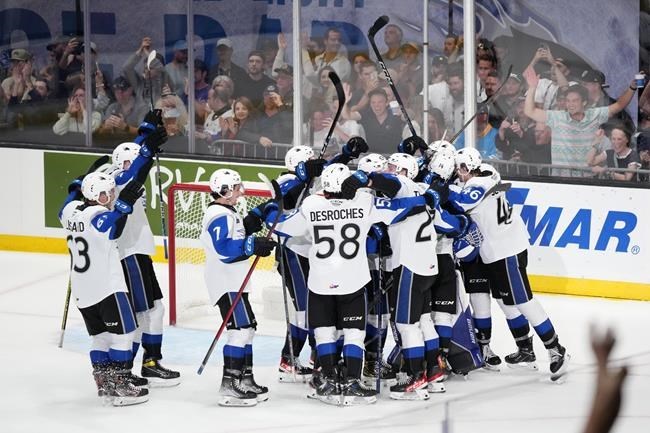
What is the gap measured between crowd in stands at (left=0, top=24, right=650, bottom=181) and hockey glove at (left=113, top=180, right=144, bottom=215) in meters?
1.67

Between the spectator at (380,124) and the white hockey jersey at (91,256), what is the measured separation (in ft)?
11.1

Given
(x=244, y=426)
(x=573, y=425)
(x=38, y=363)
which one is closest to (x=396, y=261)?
(x=244, y=426)

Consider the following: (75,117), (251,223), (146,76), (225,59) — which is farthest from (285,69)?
(251,223)

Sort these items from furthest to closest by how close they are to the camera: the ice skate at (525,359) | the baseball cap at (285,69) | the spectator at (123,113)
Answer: the spectator at (123,113) < the baseball cap at (285,69) < the ice skate at (525,359)

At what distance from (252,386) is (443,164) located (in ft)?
4.44

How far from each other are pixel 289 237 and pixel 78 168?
3.84m

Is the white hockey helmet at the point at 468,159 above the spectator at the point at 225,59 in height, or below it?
below

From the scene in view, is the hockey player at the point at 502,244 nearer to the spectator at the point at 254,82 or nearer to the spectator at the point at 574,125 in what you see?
the spectator at the point at 574,125

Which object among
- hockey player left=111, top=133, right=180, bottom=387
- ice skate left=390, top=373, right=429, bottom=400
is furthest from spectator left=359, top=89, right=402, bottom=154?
ice skate left=390, top=373, right=429, bottom=400

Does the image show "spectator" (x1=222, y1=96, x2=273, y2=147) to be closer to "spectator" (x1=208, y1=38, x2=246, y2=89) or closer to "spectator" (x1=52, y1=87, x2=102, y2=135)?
"spectator" (x1=208, y1=38, x2=246, y2=89)

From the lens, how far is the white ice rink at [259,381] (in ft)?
10.5

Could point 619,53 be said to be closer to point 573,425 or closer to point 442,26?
point 442,26

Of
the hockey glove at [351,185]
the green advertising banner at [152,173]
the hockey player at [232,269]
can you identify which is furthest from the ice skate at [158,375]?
the green advertising banner at [152,173]

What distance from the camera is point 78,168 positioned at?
30.6 ft
